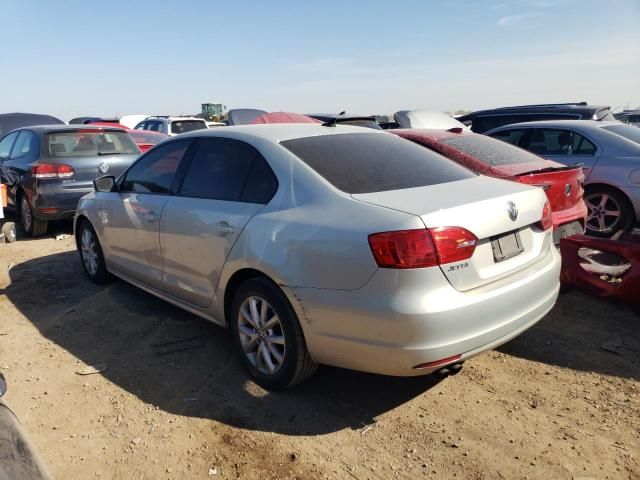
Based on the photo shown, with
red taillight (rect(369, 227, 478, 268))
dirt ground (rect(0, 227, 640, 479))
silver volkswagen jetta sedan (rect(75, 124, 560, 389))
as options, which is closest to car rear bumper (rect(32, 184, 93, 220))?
dirt ground (rect(0, 227, 640, 479))

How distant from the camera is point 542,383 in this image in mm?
3299

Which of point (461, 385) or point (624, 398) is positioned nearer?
point (624, 398)

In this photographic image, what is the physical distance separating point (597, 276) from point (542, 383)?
1691 mm

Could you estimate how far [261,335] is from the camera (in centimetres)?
325

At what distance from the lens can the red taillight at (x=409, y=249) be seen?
253 centimetres

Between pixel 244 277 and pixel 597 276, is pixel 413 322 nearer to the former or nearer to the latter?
pixel 244 277

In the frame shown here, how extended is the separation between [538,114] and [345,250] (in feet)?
25.1

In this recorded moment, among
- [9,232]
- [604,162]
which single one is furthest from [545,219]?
[9,232]

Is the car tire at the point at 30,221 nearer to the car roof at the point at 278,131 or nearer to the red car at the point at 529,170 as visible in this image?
the car roof at the point at 278,131

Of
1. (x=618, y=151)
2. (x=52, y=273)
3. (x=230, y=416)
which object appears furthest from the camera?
(x=618, y=151)

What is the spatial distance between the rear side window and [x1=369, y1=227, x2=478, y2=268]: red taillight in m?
0.92

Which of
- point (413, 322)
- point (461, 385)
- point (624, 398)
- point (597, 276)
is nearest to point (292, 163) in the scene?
point (413, 322)

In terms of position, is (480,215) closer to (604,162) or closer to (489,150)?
(489,150)

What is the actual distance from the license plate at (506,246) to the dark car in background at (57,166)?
614 cm
